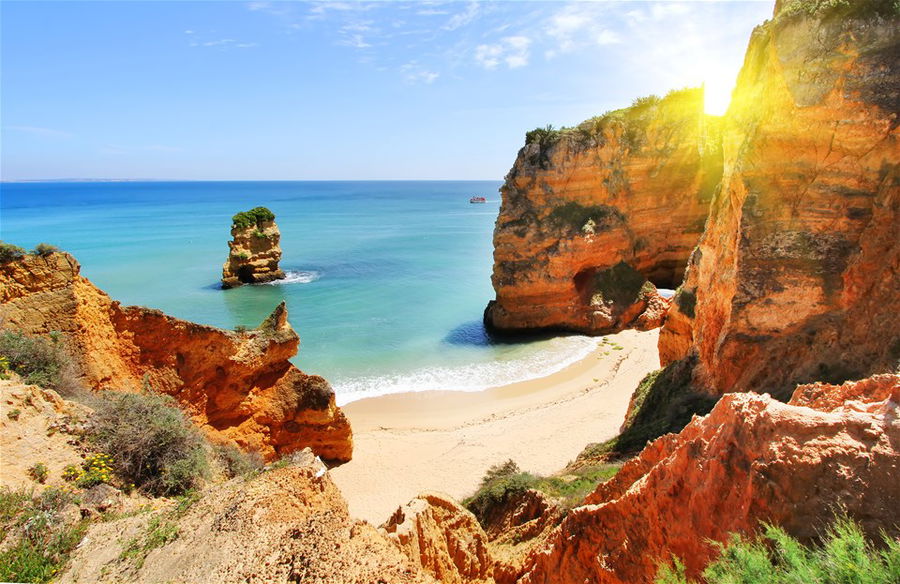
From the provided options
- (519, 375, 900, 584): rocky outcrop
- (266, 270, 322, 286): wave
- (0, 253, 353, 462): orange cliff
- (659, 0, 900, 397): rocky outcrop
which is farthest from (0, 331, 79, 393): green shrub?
(266, 270, 322, 286): wave

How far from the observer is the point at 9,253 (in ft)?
31.7

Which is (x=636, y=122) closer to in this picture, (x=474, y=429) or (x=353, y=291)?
(x=474, y=429)

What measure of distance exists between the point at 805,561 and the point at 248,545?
489 cm

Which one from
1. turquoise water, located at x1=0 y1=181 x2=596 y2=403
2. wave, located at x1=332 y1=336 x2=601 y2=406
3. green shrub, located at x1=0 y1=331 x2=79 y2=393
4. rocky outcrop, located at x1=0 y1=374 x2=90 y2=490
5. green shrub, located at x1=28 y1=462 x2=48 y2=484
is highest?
green shrub, located at x1=0 y1=331 x2=79 y2=393

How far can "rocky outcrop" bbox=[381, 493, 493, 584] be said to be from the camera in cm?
618

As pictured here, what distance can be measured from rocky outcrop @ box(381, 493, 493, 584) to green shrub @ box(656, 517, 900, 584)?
123 inches

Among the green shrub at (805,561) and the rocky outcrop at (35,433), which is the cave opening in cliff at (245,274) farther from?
the green shrub at (805,561)

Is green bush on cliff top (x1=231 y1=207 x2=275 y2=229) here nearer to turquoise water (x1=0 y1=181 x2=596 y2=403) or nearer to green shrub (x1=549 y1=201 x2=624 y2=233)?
turquoise water (x1=0 y1=181 x2=596 y2=403)

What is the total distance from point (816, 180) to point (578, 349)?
1637 centimetres

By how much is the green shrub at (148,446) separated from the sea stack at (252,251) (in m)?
34.0

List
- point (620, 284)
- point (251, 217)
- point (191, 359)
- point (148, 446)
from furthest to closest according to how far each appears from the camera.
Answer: point (251, 217) → point (620, 284) → point (191, 359) → point (148, 446)

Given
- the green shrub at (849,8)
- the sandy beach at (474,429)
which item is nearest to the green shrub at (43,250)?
the sandy beach at (474,429)

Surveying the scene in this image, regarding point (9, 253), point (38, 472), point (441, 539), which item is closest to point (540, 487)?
point (441, 539)

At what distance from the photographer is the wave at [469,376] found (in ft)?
70.2
